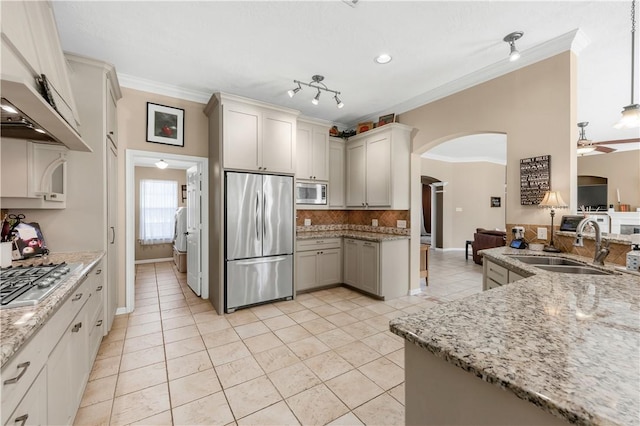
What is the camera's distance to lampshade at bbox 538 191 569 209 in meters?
2.50

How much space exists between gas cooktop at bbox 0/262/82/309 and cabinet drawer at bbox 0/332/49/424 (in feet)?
0.78

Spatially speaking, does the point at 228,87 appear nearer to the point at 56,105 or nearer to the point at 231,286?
the point at 56,105

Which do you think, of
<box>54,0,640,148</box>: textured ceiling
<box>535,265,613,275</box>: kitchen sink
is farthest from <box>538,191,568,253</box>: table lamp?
<box>54,0,640,148</box>: textured ceiling

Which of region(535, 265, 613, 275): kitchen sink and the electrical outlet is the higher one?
the electrical outlet

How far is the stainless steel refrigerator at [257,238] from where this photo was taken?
3486 millimetres

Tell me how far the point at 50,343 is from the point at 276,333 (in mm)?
1976

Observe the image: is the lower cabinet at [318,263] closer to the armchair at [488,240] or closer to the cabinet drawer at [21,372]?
the cabinet drawer at [21,372]

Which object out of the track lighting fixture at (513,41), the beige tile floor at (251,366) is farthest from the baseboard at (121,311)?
the track lighting fixture at (513,41)

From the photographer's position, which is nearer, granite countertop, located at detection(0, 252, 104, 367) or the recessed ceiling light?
granite countertop, located at detection(0, 252, 104, 367)

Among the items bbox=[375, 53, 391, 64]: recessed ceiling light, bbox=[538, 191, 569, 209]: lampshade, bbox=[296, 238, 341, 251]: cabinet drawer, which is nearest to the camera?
bbox=[538, 191, 569, 209]: lampshade

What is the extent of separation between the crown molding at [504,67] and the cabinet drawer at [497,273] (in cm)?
217

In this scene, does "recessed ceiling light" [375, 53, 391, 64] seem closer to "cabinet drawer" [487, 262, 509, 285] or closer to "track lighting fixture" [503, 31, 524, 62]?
"track lighting fixture" [503, 31, 524, 62]

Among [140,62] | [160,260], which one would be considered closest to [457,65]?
[140,62]

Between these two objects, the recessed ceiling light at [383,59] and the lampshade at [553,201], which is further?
the recessed ceiling light at [383,59]
